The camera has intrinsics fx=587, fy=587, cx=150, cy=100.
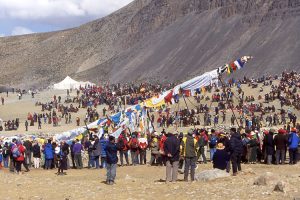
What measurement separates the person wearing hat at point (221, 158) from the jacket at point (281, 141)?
13.7 feet

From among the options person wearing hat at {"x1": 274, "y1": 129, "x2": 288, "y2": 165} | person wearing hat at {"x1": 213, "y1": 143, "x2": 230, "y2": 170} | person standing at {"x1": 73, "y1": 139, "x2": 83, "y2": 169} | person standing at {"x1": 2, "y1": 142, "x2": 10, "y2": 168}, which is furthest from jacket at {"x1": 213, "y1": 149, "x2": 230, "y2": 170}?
person standing at {"x1": 2, "y1": 142, "x2": 10, "y2": 168}

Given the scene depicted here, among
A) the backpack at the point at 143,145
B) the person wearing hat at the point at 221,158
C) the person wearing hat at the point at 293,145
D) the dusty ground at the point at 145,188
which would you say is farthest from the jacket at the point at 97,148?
the person wearing hat at the point at 293,145

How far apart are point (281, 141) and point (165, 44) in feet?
274

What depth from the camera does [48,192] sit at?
15391 millimetres

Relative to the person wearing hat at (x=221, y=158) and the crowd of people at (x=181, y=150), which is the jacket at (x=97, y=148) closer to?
the crowd of people at (x=181, y=150)

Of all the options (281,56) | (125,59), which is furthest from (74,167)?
(125,59)

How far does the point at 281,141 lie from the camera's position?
69.5 ft

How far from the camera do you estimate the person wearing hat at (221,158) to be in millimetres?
17406

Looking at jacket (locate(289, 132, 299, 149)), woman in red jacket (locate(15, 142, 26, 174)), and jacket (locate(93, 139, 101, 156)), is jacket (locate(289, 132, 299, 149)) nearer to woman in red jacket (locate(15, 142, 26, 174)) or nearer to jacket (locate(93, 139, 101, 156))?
jacket (locate(93, 139, 101, 156))

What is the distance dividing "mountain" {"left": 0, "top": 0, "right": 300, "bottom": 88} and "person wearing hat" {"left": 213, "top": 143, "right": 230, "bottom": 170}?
58.8m

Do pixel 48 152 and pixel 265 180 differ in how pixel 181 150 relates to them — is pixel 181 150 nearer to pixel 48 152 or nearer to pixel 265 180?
pixel 265 180

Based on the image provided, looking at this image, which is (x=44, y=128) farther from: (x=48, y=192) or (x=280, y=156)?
(x=48, y=192)

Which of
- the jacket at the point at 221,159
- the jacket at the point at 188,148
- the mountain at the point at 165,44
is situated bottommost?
the jacket at the point at 221,159

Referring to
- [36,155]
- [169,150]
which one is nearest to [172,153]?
[169,150]
